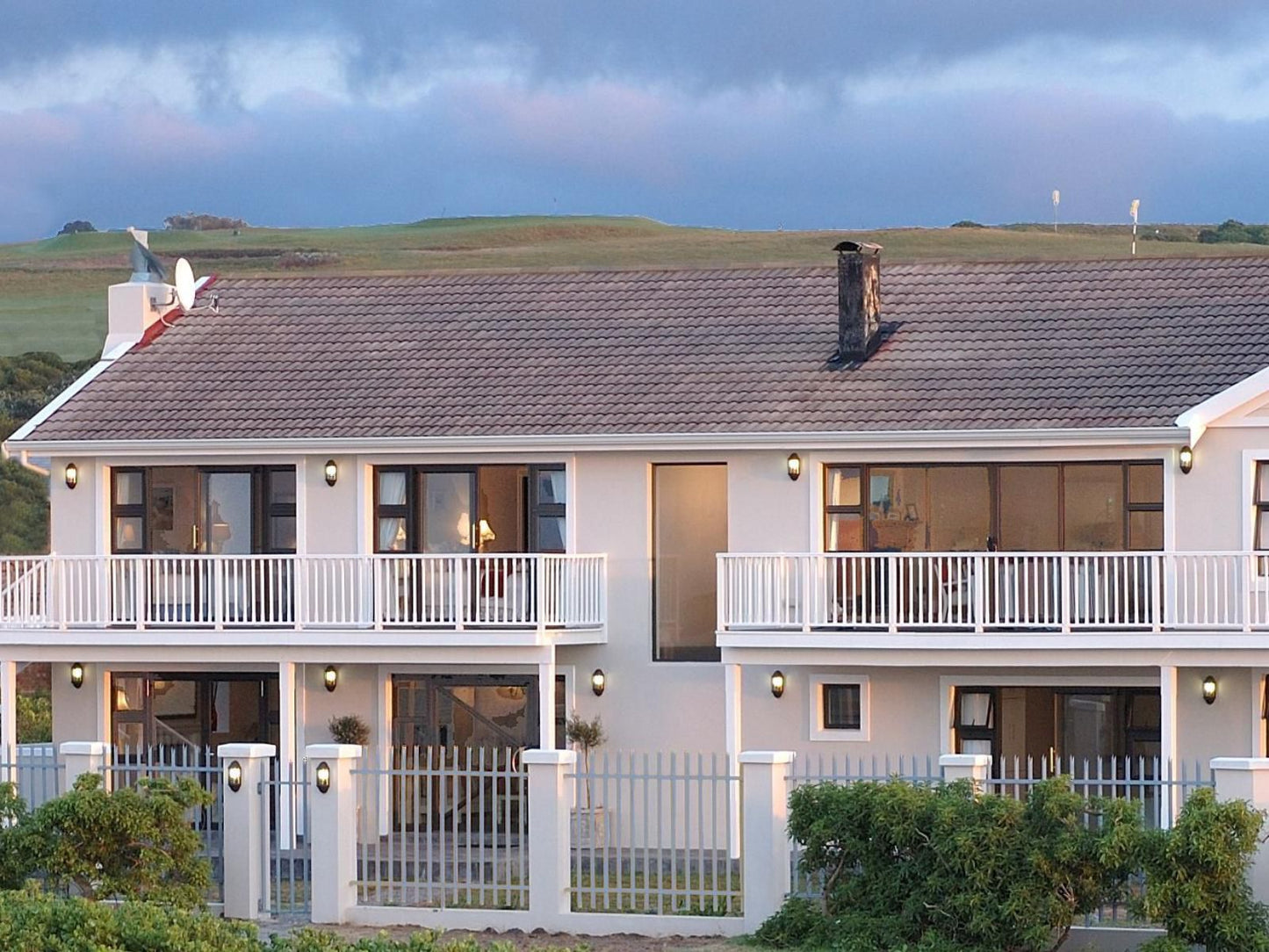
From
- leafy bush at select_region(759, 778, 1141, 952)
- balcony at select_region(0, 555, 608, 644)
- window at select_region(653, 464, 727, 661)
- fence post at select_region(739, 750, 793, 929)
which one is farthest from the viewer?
window at select_region(653, 464, 727, 661)

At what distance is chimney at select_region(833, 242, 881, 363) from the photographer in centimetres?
2817

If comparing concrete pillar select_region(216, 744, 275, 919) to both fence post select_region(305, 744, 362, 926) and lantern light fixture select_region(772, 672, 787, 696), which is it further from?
lantern light fixture select_region(772, 672, 787, 696)

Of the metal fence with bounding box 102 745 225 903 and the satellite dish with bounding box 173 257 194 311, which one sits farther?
the satellite dish with bounding box 173 257 194 311

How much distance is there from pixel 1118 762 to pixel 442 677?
801cm

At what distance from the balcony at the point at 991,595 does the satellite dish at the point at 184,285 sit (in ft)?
31.0

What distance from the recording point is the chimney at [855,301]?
2817cm

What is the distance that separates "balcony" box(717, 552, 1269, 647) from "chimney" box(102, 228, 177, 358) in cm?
957

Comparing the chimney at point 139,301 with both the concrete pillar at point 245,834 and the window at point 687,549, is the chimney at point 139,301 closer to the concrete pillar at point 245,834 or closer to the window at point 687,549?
the window at point 687,549

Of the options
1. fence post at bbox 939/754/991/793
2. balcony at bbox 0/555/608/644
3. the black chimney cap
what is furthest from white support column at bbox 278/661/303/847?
fence post at bbox 939/754/991/793

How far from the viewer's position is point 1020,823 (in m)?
17.1

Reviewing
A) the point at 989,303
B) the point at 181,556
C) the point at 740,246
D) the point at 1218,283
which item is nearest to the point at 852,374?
the point at 989,303

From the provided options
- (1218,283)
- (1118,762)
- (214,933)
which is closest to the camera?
(214,933)

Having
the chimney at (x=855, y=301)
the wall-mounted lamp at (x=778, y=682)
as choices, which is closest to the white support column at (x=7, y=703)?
the wall-mounted lamp at (x=778, y=682)

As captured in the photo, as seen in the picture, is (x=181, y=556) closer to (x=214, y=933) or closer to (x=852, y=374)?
(x=852, y=374)
